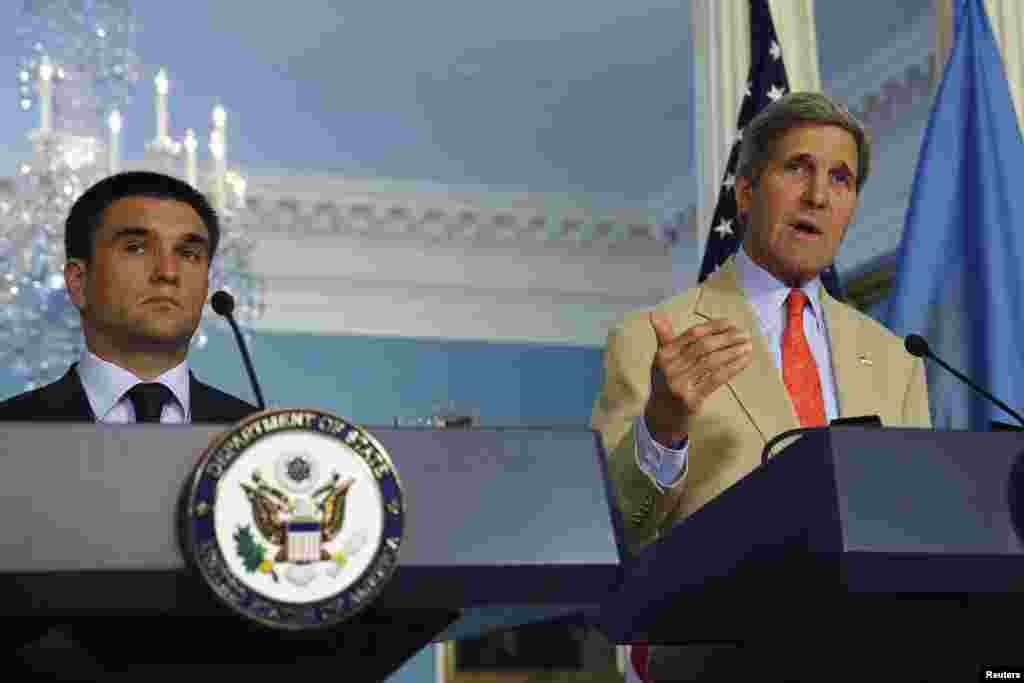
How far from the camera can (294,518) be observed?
3.07ft

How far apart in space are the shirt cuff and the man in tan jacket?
6.5 inches

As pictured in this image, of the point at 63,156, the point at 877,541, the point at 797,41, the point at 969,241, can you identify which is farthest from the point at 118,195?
the point at 63,156

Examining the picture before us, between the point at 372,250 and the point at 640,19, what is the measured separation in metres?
2.68

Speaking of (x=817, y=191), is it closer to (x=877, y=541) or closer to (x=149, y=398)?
(x=149, y=398)

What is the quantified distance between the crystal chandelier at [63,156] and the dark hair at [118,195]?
11.6 ft

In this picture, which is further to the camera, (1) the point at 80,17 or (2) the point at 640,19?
(2) the point at 640,19

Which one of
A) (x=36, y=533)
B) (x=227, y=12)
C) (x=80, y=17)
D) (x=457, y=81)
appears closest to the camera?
(x=36, y=533)

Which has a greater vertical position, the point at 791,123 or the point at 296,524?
the point at 791,123

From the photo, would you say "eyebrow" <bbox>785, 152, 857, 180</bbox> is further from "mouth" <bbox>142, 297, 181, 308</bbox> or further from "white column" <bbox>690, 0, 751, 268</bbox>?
"white column" <bbox>690, 0, 751, 268</bbox>

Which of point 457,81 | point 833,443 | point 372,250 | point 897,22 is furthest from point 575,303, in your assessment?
point 833,443

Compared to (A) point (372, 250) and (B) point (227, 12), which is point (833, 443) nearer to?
(B) point (227, 12)

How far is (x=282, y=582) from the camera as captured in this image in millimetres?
924

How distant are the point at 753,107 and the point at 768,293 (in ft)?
4.56

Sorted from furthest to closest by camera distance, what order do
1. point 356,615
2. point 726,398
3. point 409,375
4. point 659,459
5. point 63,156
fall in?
point 409,375, point 63,156, point 726,398, point 659,459, point 356,615
